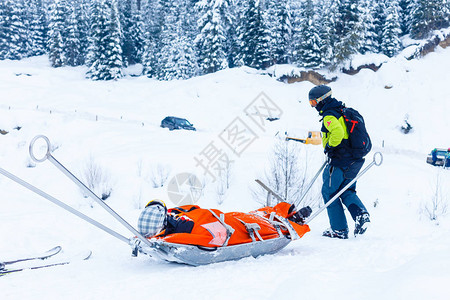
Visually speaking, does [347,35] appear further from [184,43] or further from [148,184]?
[148,184]

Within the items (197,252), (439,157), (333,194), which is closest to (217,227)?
(197,252)

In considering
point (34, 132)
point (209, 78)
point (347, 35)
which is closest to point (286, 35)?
point (347, 35)

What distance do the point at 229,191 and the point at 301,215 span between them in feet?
16.1

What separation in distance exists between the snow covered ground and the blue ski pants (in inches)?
13.7

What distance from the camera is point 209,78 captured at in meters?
29.5

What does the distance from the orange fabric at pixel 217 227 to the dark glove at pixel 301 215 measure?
0.49ft

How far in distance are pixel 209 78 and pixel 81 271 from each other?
2775 centimetres

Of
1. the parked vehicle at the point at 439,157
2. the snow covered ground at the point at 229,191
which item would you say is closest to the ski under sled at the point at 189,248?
the snow covered ground at the point at 229,191

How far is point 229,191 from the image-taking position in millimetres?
8430

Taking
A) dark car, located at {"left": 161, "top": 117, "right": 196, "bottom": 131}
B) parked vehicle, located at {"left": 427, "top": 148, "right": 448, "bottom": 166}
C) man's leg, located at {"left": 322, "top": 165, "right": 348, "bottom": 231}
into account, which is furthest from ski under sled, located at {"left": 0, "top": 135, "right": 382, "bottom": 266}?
dark car, located at {"left": 161, "top": 117, "right": 196, "bottom": 131}

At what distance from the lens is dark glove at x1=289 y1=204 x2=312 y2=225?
11.6 ft

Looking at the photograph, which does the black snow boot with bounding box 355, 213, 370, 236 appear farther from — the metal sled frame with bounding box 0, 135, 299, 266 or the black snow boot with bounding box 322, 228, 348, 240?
the metal sled frame with bounding box 0, 135, 299, 266

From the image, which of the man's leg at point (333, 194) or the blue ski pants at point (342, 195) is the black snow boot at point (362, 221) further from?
the man's leg at point (333, 194)

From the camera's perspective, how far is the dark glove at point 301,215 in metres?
3.54
